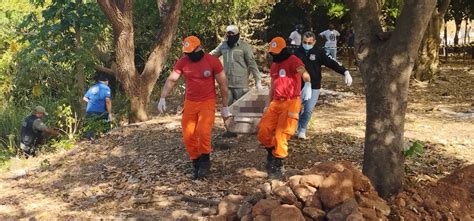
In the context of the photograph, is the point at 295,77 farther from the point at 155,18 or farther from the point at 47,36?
the point at 155,18

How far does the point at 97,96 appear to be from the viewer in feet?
29.5

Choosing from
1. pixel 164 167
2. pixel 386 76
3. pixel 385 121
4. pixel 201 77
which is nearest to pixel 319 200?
pixel 385 121

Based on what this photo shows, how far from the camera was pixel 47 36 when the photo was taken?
9711 mm

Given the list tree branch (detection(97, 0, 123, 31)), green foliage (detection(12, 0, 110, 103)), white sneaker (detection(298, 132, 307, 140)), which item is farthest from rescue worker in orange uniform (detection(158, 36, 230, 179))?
green foliage (detection(12, 0, 110, 103))

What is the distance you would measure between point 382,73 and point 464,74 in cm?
1204

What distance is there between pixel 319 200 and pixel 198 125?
205 cm

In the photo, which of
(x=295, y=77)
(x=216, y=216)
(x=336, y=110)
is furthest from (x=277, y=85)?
(x=336, y=110)

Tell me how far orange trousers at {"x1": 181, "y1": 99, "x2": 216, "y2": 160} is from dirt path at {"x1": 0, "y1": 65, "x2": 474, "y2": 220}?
1.26 ft

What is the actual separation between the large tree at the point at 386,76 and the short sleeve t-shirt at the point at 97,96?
5.54 m

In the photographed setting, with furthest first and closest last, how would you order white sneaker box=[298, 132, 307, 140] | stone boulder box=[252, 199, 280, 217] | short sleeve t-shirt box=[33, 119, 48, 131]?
short sleeve t-shirt box=[33, 119, 48, 131]
white sneaker box=[298, 132, 307, 140]
stone boulder box=[252, 199, 280, 217]

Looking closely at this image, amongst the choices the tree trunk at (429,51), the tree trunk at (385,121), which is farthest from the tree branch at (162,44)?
the tree trunk at (429,51)

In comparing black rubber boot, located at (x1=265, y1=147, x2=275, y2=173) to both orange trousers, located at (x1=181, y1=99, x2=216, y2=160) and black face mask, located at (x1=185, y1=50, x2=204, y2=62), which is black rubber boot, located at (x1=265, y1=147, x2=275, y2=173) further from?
black face mask, located at (x1=185, y1=50, x2=204, y2=62)

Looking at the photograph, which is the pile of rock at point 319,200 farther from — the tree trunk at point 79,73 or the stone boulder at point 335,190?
the tree trunk at point 79,73

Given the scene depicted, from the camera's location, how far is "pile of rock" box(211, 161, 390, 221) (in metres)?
3.81
